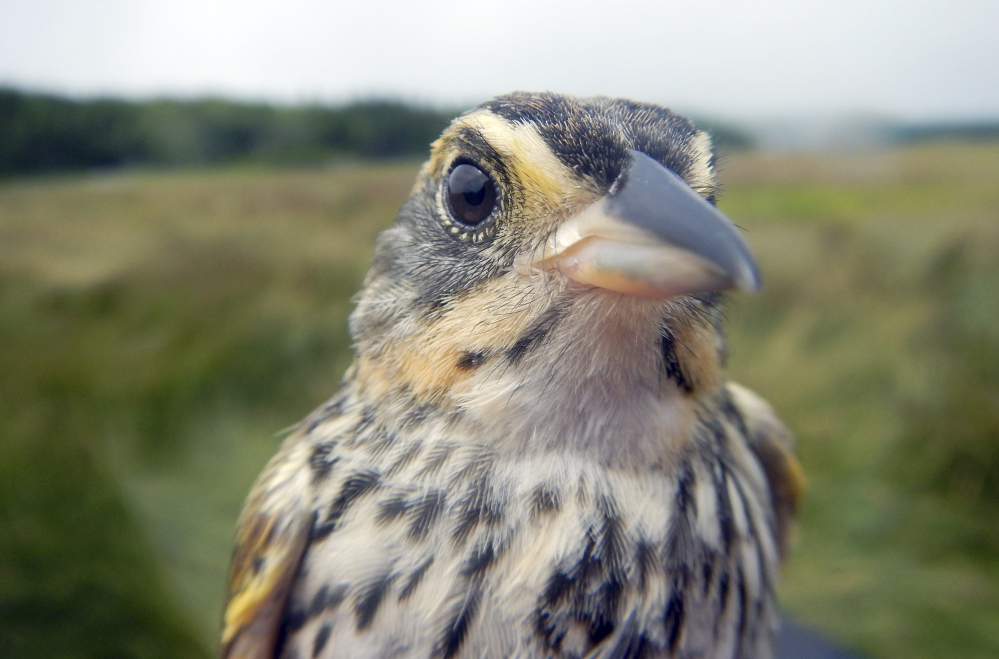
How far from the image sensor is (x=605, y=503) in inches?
23.3

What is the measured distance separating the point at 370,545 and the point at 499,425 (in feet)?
0.63

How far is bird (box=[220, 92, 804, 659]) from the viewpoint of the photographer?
1.72ft

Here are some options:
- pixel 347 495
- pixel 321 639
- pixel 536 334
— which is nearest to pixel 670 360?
pixel 536 334

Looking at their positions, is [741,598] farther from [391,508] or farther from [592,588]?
[391,508]

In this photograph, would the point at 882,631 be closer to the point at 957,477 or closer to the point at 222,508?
the point at 957,477

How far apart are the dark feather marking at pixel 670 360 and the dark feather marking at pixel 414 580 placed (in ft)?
0.96

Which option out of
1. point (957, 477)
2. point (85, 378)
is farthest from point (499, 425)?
point (957, 477)

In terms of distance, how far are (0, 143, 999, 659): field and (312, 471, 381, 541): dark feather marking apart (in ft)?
3.78

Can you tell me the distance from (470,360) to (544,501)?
15cm

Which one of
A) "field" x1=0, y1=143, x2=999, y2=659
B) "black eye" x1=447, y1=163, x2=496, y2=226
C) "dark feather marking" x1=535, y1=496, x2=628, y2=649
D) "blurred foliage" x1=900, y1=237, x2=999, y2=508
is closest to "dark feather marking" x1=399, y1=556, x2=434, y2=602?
"dark feather marking" x1=535, y1=496, x2=628, y2=649

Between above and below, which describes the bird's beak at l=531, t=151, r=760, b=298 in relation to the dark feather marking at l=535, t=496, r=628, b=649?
above

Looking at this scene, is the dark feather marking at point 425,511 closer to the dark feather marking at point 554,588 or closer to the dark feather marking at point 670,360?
the dark feather marking at point 554,588

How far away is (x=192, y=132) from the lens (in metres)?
1.76

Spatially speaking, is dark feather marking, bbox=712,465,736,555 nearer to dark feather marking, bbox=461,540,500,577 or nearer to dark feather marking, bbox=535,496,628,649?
dark feather marking, bbox=535,496,628,649
